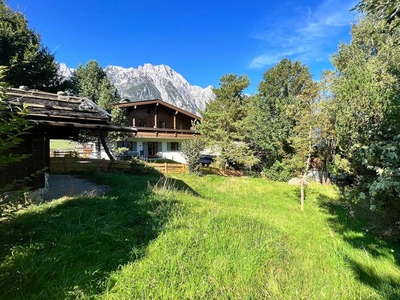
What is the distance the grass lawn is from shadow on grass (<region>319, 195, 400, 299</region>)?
2 cm

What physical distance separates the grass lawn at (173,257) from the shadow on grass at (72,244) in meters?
0.01

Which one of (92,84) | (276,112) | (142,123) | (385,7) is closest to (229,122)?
(276,112)

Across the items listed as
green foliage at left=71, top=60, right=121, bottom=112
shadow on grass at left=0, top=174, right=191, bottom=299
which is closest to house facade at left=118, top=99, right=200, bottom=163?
green foliage at left=71, top=60, right=121, bottom=112

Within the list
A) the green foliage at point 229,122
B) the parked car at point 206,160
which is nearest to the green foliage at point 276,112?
the green foliage at point 229,122

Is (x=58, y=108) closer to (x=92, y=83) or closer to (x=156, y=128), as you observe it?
(x=156, y=128)

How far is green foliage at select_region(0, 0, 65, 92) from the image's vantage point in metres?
16.9

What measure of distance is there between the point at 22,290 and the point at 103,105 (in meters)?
21.4

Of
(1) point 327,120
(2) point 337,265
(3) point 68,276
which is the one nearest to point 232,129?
(1) point 327,120

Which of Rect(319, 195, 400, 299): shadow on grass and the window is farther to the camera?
the window

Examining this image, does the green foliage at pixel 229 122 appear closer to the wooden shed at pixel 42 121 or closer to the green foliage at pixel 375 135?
the green foliage at pixel 375 135

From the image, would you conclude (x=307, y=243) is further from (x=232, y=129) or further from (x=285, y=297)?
(x=232, y=129)

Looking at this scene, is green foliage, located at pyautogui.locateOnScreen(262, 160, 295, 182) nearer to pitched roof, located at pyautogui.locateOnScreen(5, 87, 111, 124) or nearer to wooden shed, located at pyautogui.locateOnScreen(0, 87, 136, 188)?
wooden shed, located at pyautogui.locateOnScreen(0, 87, 136, 188)

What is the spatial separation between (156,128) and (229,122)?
9.05 m

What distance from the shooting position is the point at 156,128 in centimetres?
2419
